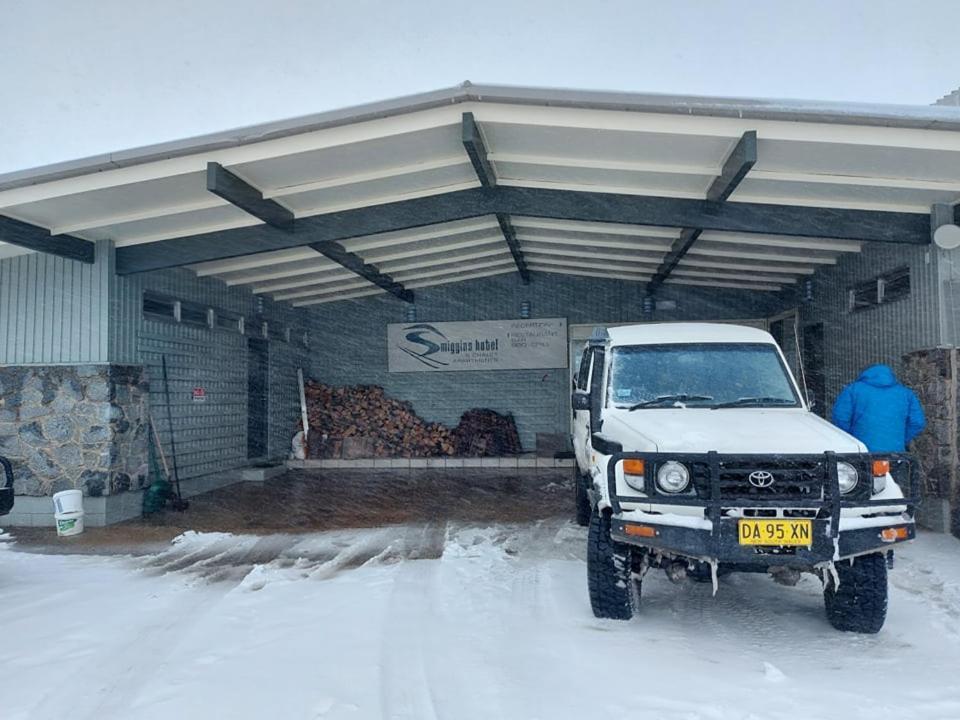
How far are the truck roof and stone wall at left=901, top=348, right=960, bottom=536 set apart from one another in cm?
229

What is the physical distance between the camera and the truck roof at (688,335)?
544 cm

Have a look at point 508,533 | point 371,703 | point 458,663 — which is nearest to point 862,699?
point 458,663

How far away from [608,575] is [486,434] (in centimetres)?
888

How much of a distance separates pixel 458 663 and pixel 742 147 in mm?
4799

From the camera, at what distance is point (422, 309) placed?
13.9 metres

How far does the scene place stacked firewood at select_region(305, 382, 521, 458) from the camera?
1305cm

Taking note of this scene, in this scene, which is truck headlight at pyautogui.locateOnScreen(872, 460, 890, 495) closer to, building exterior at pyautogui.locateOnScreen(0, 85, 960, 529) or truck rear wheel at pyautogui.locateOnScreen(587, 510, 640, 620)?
truck rear wheel at pyautogui.locateOnScreen(587, 510, 640, 620)

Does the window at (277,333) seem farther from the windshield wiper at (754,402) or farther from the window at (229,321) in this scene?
the windshield wiper at (754,402)

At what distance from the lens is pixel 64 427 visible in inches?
307

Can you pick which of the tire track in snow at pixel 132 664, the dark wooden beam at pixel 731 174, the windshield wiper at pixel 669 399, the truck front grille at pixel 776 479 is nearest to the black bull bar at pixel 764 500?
the truck front grille at pixel 776 479

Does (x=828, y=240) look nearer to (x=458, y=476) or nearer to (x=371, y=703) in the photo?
(x=458, y=476)

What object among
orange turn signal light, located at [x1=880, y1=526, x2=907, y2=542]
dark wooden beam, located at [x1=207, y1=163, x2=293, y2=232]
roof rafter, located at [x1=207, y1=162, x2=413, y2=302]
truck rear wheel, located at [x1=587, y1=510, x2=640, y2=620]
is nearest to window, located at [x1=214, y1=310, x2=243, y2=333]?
roof rafter, located at [x1=207, y1=162, x2=413, y2=302]

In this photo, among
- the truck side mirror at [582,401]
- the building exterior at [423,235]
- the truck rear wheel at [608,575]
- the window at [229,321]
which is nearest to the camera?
the truck rear wheel at [608,575]

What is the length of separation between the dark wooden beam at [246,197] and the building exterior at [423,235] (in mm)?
24
